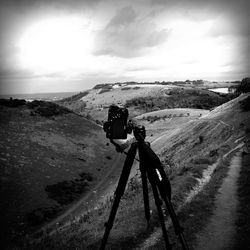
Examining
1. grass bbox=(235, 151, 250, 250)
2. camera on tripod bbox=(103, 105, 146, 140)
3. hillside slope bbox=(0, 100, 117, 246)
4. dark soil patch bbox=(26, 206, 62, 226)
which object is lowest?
dark soil patch bbox=(26, 206, 62, 226)

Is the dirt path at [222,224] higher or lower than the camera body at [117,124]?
lower

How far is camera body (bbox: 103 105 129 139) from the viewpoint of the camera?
577 cm

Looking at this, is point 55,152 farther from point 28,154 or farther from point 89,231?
point 89,231

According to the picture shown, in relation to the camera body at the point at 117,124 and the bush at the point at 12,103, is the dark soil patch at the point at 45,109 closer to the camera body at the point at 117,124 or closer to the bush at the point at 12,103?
the bush at the point at 12,103

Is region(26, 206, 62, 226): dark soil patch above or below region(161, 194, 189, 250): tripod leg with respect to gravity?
below

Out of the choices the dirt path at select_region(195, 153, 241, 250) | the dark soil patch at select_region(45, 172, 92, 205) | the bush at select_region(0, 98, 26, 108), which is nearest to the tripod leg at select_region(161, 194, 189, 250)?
the dirt path at select_region(195, 153, 241, 250)

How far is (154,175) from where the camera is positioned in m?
5.78

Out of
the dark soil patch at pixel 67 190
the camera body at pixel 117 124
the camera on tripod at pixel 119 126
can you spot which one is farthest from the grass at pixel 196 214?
the dark soil patch at pixel 67 190

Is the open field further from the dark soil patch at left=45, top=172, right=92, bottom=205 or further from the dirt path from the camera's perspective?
the dirt path

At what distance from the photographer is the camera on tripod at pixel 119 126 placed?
19.0 ft

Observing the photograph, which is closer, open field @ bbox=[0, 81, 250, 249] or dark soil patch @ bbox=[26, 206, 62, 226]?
open field @ bbox=[0, 81, 250, 249]

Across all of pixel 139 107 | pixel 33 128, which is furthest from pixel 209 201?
pixel 139 107

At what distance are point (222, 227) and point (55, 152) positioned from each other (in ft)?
127

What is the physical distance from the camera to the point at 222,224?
33.3ft
